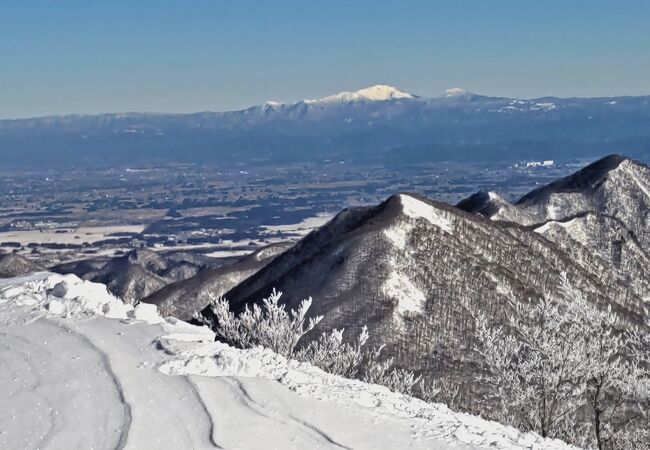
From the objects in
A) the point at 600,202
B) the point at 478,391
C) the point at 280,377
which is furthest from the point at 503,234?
the point at 280,377

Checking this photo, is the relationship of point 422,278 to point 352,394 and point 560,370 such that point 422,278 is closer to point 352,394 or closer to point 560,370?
point 560,370

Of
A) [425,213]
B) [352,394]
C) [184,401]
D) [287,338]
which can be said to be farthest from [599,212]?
[184,401]

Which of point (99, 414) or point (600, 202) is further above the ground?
point (99, 414)

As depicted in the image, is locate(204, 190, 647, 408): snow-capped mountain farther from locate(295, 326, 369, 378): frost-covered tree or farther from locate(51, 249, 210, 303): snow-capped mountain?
locate(51, 249, 210, 303): snow-capped mountain

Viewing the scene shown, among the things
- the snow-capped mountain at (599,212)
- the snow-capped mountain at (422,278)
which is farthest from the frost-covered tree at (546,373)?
the snow-capped mountain at (599,212)

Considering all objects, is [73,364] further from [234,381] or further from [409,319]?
[409,319]

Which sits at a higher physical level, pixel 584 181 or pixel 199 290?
pixel 584 181
